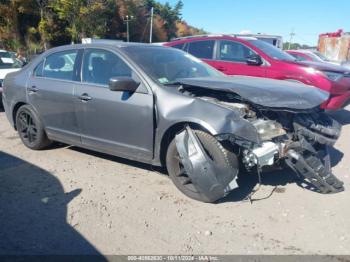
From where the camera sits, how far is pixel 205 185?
3.60 meters

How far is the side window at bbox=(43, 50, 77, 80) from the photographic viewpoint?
4.89 m

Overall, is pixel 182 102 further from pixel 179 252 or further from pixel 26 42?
pixel 26 42

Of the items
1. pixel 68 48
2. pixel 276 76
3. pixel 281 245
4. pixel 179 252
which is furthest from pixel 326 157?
pixel 68 48

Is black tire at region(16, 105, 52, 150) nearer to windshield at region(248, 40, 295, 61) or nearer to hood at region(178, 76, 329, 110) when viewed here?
hood at region(178, 76, 329, 110)

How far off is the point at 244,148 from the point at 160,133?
95 centimetres

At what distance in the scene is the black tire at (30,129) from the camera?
5.40 m

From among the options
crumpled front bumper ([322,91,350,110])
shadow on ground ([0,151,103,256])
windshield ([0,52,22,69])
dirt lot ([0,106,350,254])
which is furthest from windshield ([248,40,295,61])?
windshield ([0,52,22,69])

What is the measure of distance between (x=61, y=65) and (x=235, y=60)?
12.8ft

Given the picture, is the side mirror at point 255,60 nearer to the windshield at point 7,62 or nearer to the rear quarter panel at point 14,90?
the rear quarter panel at point 14,90

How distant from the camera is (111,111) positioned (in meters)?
4.34

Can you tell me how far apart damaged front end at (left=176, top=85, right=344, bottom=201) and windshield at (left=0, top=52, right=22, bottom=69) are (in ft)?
25.5

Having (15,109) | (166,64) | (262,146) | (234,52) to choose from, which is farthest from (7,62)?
(262,146)

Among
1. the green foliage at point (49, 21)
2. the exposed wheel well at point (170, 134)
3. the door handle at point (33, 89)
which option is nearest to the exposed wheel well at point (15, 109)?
the door handle at point (33, 89)

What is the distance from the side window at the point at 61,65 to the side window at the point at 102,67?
0.28 meters
